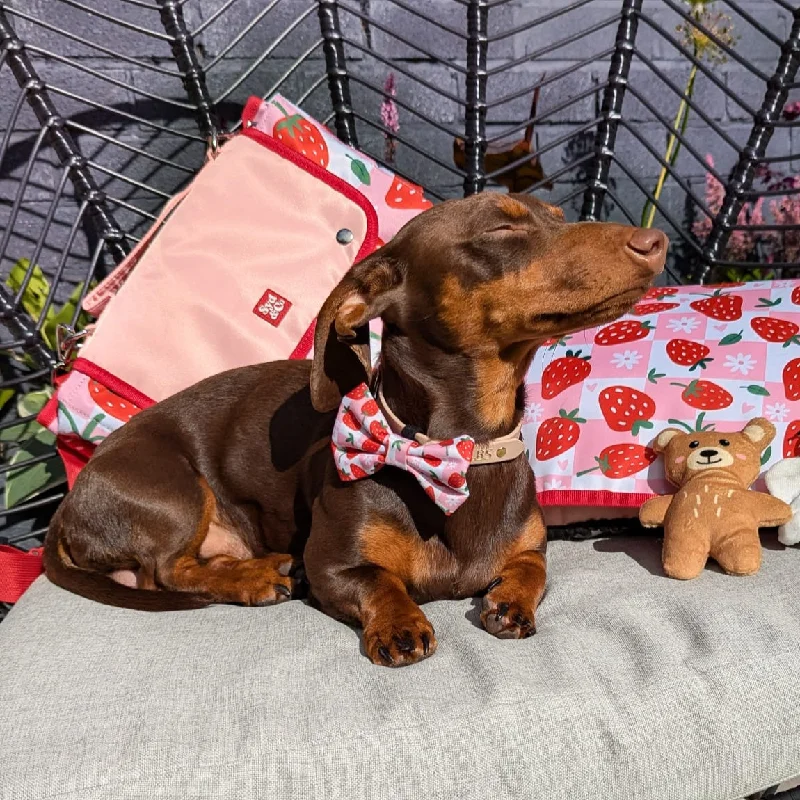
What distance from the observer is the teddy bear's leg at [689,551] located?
1.77 m

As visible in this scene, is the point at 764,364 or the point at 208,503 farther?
the point at 208,503

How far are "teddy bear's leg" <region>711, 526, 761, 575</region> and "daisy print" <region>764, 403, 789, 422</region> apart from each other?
0.35 m

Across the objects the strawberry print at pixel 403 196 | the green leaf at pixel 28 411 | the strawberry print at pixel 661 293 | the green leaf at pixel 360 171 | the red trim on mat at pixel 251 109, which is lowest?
the green leaf at pixel 28 411

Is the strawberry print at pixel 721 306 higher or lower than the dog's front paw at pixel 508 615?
higher

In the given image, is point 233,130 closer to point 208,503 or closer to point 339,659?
point 208,503

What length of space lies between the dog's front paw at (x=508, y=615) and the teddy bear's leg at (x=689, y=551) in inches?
12.8

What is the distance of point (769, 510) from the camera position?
1797 millimetres

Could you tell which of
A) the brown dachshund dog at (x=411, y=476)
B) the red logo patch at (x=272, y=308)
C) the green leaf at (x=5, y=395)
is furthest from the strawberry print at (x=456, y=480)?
the green leaf at (x=5, y=395)

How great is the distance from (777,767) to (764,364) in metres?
1.02

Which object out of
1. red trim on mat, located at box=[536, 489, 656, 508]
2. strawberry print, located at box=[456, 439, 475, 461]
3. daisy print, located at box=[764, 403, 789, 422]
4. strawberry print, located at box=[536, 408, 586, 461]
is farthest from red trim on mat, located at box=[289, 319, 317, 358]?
daisy print, located at box=[764, 403, 789, 422]

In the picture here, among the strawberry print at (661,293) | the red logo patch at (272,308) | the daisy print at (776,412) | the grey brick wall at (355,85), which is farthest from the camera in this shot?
the grey brick wall at (355,85)

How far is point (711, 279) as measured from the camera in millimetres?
3113

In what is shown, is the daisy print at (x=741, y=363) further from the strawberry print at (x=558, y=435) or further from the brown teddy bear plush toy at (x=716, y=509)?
the strawberry print at (x=558, y=435)

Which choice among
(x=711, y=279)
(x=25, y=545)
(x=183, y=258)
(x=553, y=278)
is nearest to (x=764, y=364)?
(x=553, y=278)
